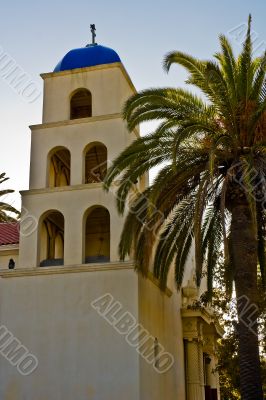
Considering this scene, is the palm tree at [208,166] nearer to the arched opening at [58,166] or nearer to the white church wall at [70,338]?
the white church wall at [70,338]

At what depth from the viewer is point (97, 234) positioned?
71.2ft

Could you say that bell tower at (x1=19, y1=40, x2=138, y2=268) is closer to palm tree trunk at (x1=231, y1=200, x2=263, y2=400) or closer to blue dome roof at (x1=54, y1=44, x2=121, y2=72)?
blue dome roof at (x1=54, y1=44, x2=121, y2=72)

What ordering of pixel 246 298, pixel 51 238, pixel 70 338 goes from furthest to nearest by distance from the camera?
pixel 51 238, pixel 70 338, pixel 246 298

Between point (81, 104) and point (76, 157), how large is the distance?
338 cm

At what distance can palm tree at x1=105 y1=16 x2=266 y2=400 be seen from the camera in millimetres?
14117

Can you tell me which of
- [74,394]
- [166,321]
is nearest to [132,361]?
[74,394]

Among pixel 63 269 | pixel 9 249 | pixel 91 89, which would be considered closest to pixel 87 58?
pixel 91 89

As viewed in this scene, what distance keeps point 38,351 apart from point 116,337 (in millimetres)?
2565

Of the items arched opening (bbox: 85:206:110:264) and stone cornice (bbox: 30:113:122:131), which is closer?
stone cornice (bbox: 30:113:122:131)

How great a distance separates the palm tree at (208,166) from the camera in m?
14.1

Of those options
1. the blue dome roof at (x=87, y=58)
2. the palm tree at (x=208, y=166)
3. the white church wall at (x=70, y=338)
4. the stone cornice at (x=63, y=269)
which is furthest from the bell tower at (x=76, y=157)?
the palm tree at (x=208, y=166)

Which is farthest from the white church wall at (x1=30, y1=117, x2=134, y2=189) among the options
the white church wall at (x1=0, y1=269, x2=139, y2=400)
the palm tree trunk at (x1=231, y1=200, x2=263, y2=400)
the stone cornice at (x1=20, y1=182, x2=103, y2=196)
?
the palm tree trunk at (x1=231, y1=200, x2=263, y2=400)

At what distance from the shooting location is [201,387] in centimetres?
2283

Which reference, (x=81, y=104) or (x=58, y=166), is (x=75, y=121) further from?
(x=81, y=104)
